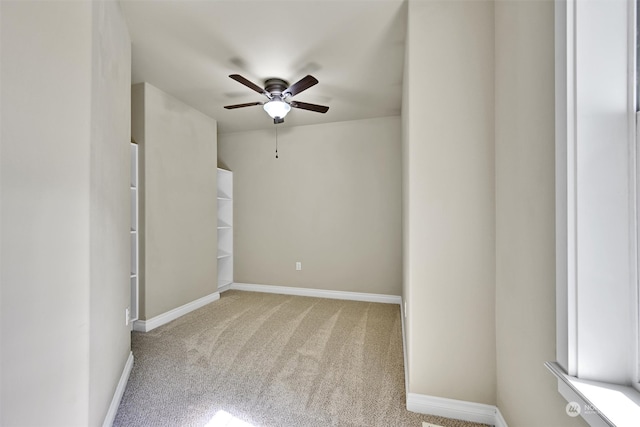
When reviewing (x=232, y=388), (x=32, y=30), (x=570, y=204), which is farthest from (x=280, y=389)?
(x=32, y=30)

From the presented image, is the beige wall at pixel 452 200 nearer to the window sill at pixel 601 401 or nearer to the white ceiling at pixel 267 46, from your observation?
the white ceiling at pixel 267 46

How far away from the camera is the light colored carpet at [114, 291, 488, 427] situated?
1.64 meters

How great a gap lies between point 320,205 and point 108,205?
291cm

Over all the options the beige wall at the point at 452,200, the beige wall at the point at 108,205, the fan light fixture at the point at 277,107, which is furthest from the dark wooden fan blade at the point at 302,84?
the beige wall at the point at 108,205

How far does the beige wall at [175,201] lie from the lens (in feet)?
9.50

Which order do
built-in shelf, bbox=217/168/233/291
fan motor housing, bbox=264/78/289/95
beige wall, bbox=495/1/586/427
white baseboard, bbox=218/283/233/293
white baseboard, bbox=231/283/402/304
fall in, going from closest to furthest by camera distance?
beige wall, bbox=495/1/586/427 → fan motor housing, bbox=264/78/289/95 → white baseboard, bbox=231/283/402/304 → white baseboard, bbox=218/283/233/293 → built-in shelf, bbox=217/168/233/291

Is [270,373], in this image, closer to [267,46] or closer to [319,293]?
[319,293]

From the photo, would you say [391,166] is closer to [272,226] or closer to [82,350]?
[272,226]

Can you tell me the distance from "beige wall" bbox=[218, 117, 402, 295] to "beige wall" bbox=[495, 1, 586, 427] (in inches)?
96.9

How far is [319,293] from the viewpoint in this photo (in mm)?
4188

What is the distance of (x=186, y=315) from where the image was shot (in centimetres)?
330

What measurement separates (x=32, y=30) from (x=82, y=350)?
133cm

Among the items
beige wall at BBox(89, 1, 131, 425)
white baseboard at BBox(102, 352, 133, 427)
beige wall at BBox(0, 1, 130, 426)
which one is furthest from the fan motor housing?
white baseboard at BBox(102, 352, 133, 427)

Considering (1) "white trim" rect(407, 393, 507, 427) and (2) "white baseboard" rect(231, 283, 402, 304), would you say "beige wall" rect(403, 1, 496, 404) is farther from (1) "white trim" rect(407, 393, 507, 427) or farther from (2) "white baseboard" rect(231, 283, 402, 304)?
(2) "white baseboard" rect(231, 283, 402, 304)
